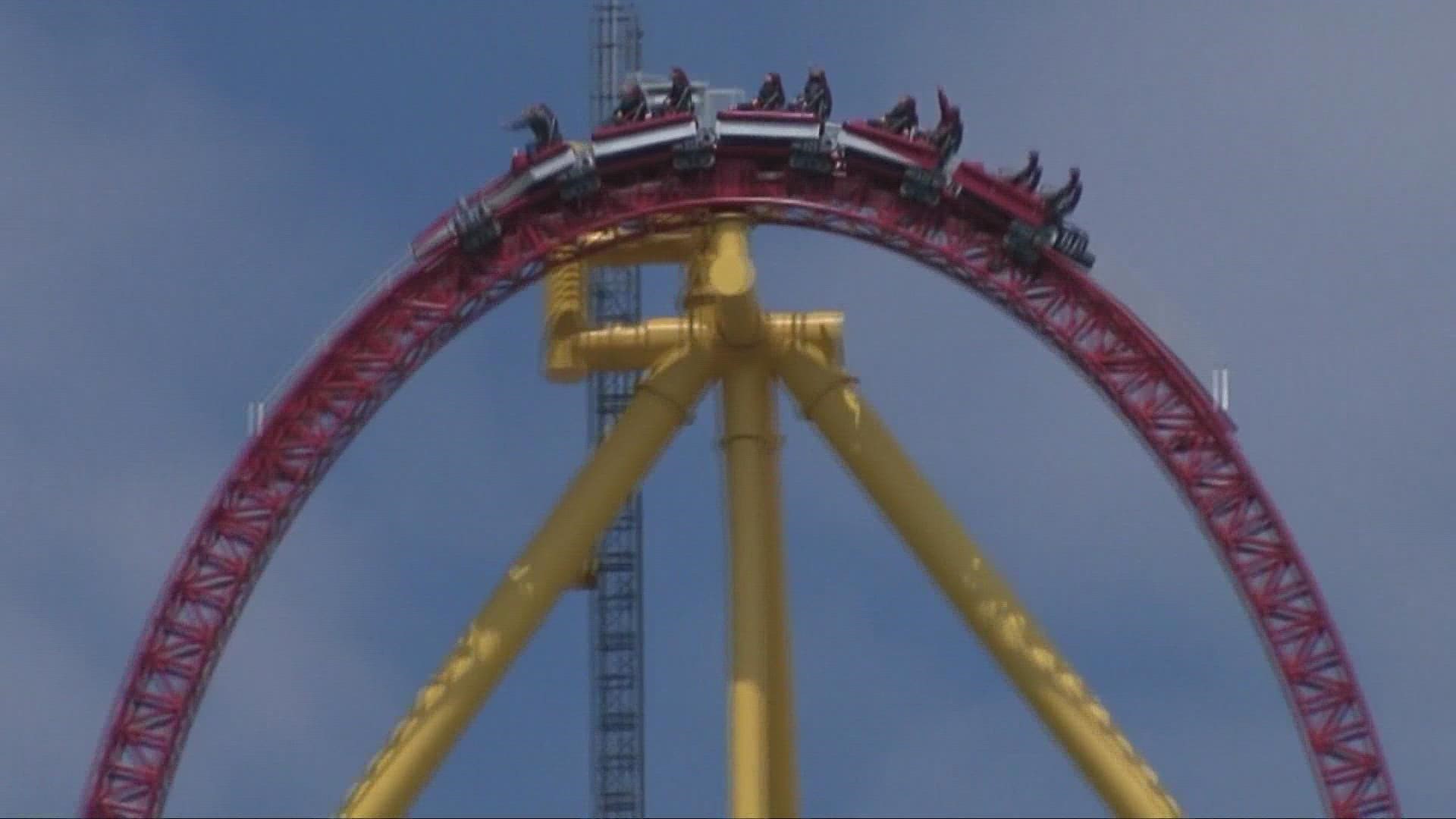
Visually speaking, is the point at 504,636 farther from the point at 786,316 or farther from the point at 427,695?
the point at 786,316

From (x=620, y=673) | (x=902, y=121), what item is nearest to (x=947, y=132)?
(x=902, y=121)

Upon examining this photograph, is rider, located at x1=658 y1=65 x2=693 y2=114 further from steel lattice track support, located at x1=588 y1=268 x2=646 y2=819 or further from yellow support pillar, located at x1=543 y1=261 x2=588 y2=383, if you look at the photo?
steel lattice track support, located at x1=588 y1=268 x2=646 y2=819

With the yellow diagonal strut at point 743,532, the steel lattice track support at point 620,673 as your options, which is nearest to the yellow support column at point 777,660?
the yellow diagonal strut at point 743,532

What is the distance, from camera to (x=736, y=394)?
50969mm

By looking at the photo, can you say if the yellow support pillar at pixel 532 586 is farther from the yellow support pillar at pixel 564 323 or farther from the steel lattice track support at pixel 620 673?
the steel lattice track support at pixel 620 673

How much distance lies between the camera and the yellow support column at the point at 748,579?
49062 mm

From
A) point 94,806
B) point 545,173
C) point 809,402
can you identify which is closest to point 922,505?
point 809,402

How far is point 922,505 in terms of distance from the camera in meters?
50.2

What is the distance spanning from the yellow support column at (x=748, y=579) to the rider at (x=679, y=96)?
272 centimetres

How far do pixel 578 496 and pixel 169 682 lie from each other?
4.67 m

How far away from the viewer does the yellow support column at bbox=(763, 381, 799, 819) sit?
51000mm

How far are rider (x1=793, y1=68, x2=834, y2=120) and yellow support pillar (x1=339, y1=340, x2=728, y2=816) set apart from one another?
9.06ft

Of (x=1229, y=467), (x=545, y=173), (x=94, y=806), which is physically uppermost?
(x=545, y=173)

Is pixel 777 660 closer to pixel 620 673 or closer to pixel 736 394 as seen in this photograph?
pixel 736 394
